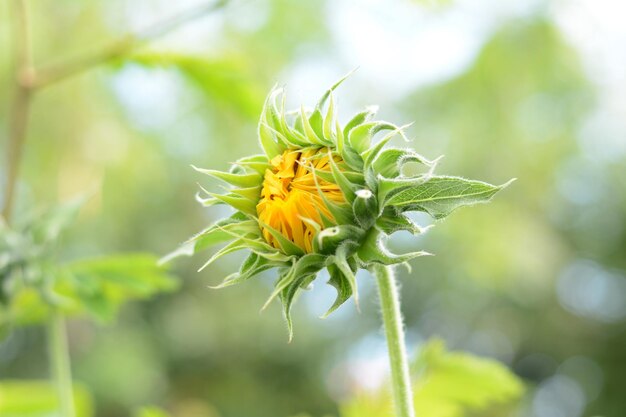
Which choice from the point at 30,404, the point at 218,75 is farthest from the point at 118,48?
the point at 30,404

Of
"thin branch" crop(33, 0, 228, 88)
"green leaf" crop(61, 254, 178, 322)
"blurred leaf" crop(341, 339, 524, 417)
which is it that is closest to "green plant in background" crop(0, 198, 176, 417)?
"green leaf" crop(61, 254, 178, 322)

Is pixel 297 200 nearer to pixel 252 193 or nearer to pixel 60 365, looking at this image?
pixel 252 193

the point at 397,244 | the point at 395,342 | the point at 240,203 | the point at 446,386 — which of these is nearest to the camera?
the point at 395,342

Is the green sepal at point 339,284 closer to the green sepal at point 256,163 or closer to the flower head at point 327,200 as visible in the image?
the flower head at point 327,200

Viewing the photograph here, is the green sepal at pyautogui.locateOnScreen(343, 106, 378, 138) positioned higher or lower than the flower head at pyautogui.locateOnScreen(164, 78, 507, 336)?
higher

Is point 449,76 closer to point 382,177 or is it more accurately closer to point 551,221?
point 551,221

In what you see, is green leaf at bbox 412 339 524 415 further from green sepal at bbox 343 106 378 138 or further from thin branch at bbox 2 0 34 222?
thin branch at bbox 2 0 34 222
